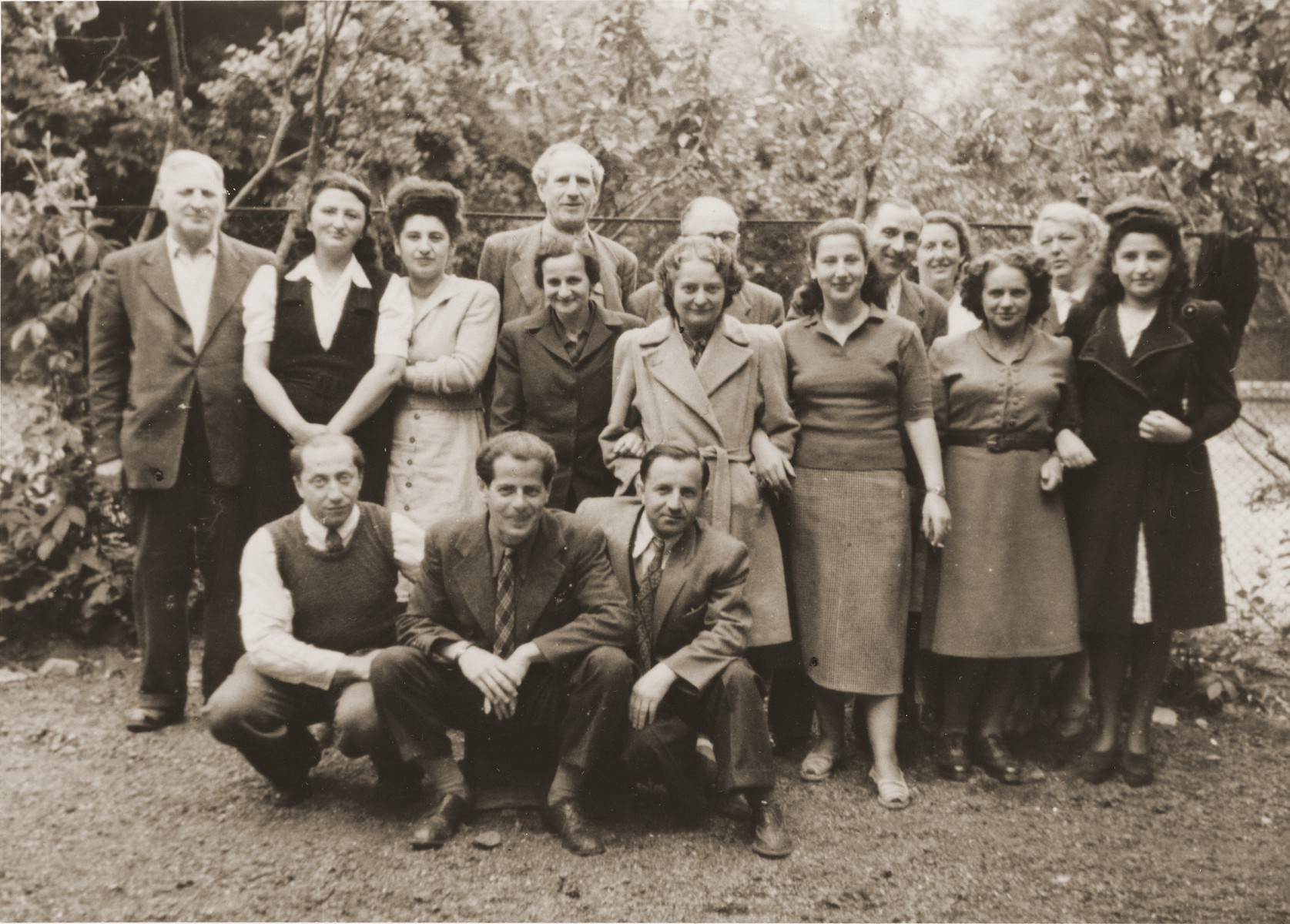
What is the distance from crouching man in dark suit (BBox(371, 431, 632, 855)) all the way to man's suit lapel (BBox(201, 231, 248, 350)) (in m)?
1.49

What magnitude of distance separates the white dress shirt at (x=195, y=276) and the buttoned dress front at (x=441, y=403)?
0.76 m

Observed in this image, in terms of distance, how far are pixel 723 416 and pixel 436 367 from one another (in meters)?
1.08

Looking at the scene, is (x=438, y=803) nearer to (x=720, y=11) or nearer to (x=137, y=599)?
(x=137, y=599)

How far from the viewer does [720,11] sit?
7.13 metres

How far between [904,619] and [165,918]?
255cm

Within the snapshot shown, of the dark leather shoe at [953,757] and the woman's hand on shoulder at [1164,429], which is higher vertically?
the woman's hand on shoulder at [1164,429]

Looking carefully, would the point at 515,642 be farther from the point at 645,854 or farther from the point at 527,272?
the point at 527,272

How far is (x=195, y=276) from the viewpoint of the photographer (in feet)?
15.4

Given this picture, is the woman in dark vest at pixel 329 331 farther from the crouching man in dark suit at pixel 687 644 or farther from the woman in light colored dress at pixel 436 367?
the crouching man in dark suit at pixel 687 644

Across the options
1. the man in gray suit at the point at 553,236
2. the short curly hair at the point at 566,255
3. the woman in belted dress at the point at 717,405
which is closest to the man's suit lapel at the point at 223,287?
the man in gray suit at the point at 553,236

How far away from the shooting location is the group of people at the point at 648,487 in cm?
375

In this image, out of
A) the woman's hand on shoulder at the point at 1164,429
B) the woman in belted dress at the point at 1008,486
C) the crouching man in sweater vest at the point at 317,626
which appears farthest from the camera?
the woman in belted dress at the point at 1008,486

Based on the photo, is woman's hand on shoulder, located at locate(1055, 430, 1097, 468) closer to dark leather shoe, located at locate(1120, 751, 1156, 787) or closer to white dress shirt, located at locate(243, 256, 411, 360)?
dark leather shoe, located at locate(1120, 751, 1156, 787)

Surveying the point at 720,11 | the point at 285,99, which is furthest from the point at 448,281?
the point at 720,11
